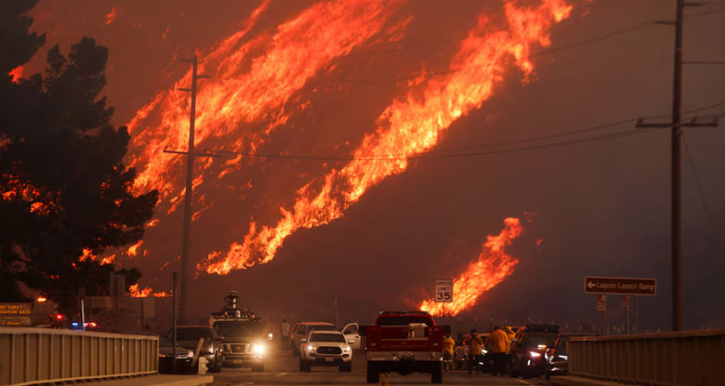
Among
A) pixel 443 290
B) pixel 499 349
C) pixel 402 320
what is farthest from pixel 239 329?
pixel 402 320

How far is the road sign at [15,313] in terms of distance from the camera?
5466cm

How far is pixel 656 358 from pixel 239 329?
2519 cm

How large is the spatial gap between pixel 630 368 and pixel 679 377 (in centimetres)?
443

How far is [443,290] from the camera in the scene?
4850 cm

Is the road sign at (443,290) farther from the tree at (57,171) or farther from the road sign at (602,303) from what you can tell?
the tree at (57,171)

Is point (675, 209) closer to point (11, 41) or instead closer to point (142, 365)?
point (142, 365)

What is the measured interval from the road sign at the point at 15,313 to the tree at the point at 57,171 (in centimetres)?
284

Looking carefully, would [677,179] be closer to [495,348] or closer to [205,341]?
[495,348]

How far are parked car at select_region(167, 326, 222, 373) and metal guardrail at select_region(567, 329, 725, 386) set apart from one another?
1520 centimetres

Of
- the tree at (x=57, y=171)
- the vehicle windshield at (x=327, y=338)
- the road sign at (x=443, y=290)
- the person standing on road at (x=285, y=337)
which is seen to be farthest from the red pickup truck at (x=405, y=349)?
the person standing on road at (x=285, y=337)

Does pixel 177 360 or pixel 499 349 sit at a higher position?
pixel 499 349

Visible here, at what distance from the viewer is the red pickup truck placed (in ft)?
111

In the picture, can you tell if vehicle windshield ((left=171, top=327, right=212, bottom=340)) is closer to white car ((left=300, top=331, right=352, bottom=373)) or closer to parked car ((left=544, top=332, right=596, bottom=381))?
white car ((left=300, top=331, right=352, bottom=373))

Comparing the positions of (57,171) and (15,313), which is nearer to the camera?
(15,313)
